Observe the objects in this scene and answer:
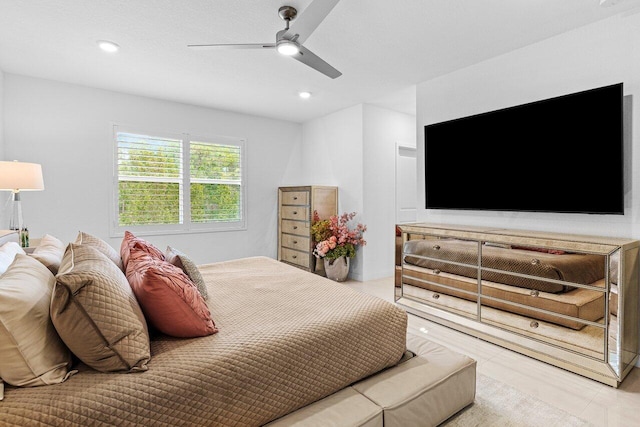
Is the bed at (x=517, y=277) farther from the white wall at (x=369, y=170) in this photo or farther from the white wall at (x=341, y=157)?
the white wall at (x=341, y=157)

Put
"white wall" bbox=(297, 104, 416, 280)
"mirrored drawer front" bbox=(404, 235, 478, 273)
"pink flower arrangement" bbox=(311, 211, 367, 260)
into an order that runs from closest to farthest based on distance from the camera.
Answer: "mirrored drawer front" bbox=(404, 235, 478, 273) → "pink flower arrangement" bbox=(311, 211, 367, 260) → "white wall" bbox=(297, 104, 416, 280)

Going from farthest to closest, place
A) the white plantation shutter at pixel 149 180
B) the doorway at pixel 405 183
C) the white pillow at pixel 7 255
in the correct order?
the doorway at pixel 405 183
the white plantation shutter at pixel 149 180
the white pillow at pixel 7 255

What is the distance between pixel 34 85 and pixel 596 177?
535 centimetres

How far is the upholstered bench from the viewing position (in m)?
1.33

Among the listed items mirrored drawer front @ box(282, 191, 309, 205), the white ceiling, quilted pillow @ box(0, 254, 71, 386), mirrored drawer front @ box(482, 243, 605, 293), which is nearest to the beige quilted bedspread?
quilted pillow @ box(0, 254, 71, 386)

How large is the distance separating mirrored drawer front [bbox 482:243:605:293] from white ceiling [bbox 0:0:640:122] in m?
1.54

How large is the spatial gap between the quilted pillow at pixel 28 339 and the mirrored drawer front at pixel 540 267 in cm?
272

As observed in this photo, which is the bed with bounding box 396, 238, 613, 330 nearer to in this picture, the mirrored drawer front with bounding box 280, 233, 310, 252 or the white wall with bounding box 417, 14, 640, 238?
the white wall with bounding box 417, 14, 640, 238

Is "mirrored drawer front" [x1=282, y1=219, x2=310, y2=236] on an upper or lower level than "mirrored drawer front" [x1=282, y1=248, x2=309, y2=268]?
upper

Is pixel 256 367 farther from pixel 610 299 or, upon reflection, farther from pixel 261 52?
pixel 261 52

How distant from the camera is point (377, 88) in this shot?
12.8 ft

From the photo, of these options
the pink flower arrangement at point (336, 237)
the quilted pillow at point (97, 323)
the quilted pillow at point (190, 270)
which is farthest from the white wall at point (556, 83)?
the quilted pillow at point (97, 323)

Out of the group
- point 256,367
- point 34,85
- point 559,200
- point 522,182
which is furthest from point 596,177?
point 34,85

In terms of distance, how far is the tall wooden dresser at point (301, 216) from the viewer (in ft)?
15.5
